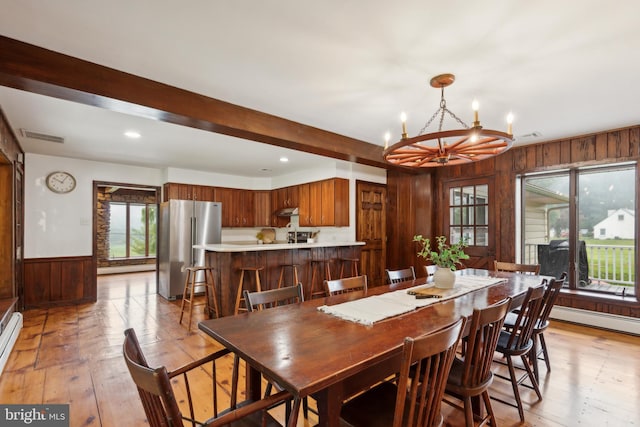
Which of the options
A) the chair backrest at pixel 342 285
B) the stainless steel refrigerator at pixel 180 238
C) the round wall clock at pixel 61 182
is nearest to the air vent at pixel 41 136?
the round wall clock at pixel 61 182

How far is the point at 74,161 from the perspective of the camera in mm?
5074

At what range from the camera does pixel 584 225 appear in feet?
13.3

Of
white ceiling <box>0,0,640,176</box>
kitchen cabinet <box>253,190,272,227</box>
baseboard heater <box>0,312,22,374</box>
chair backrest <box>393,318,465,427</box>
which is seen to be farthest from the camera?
kitchen cabinet <box>253,190,272,227</box>

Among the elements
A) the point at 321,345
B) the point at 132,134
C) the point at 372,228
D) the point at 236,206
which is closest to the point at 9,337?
the point at 132,134

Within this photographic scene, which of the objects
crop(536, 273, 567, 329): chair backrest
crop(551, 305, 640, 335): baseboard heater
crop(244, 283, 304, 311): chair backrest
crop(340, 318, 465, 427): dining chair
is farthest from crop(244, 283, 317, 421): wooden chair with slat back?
crop(551, 305, 640, 335): baseboard heater

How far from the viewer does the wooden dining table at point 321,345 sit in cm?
113

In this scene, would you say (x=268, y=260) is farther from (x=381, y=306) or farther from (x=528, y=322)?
(x=528, y=322)

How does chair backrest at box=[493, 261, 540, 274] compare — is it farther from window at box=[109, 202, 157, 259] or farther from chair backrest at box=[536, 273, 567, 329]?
window at box=[109, 202, 157, 259]

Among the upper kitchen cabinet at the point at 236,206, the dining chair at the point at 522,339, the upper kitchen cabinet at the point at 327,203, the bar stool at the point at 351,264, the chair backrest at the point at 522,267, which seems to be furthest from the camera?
the upper kitchen cabinet at the point at 236,206

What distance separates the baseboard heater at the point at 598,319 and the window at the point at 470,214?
1.21 metres

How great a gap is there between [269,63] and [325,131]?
1.52 meters

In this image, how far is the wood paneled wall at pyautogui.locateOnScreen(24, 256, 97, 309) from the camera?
4648 millimetres

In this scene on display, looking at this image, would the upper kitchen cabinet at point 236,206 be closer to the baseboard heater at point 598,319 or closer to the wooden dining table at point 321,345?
the wooden dining table at point 321,345

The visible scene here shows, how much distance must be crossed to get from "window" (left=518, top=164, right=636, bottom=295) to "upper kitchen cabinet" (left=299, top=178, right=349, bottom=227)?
2.56 metres
